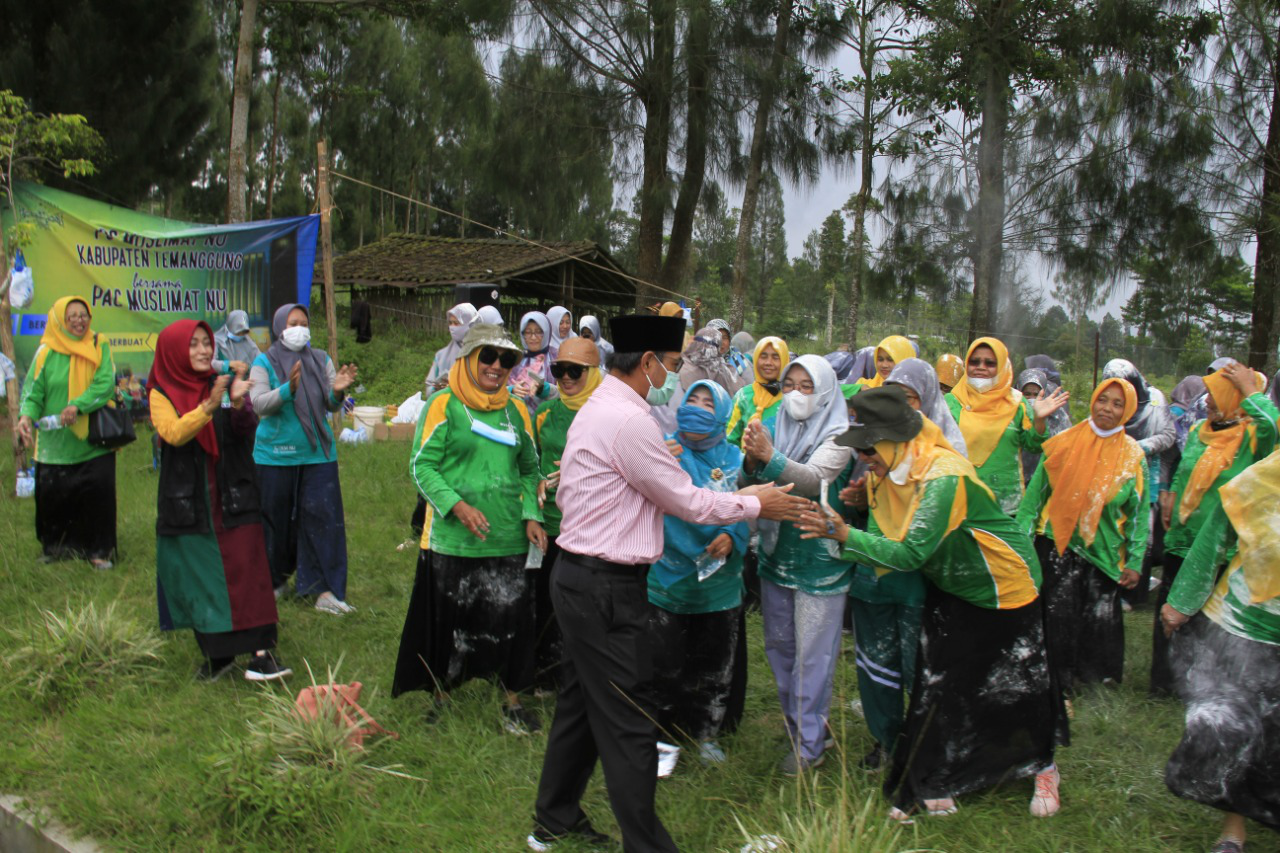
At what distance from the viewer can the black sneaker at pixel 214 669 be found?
4512mm

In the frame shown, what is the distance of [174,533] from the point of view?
169 inches

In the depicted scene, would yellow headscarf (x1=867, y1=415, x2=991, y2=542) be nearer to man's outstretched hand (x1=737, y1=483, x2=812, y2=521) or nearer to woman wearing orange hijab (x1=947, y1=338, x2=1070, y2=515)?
man's outstretched hand (x1=737, y1=483, x2=812, y2=521)

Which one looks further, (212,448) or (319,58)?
(319,58)

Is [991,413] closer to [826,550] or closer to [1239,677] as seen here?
[826,550]

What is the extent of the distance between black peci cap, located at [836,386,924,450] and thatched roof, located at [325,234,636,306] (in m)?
16.2

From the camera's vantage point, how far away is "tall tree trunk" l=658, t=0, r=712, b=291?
14672 mm

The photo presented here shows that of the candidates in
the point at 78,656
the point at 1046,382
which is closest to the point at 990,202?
the point at 1046,382

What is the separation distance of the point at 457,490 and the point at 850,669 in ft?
7.48

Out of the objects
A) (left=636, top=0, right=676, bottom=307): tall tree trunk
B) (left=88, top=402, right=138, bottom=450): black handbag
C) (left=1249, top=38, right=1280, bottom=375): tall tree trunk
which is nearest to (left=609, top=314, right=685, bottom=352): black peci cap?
(left=88, top=402, right=138, bottom=450): black handbag

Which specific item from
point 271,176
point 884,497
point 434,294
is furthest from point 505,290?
point 884,497

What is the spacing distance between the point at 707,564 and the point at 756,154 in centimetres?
1366

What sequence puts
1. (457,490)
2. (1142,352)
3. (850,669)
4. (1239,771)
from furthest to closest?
(1142,352) < (850,669) < (457,490) < (1239,771)

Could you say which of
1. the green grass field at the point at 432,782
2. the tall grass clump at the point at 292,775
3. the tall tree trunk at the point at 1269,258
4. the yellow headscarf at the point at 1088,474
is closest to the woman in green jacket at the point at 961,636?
the green grass field at the point at 432,782

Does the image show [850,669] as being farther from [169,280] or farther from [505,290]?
[505,290]
